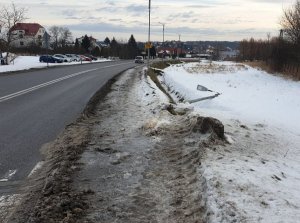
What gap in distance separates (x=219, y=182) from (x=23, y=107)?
31.6ft

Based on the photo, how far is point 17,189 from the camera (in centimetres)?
617

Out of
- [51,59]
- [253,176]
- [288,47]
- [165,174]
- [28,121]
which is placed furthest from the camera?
[51,59]

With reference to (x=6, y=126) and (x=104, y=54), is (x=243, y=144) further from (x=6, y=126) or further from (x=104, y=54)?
(x=104, y=54)

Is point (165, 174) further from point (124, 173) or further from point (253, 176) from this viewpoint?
point (253, 176)

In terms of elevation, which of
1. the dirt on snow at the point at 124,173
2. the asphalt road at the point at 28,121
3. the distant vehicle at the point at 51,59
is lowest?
the distant vehicle at the point at 51,59

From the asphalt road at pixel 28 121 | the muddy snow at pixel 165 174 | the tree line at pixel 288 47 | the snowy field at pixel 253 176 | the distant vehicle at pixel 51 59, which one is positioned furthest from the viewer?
the distant vehicle at pixel 51 59

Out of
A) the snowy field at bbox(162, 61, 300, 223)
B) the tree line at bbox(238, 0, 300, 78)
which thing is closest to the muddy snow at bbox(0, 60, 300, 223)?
the snowy field at bbox(162, 61, 300, 223)

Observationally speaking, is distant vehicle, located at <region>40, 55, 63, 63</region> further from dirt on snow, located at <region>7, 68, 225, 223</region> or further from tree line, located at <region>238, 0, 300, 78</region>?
dirt on snow, located at <region>7, 68, 225, 223</region>

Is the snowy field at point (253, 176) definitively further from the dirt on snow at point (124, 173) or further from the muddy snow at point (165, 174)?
the dirt on snow at point (124, 173)

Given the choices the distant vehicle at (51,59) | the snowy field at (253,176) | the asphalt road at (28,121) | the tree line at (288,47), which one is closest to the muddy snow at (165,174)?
the snowy field at (253,176)

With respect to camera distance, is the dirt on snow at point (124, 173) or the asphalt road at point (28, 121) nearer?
the dirt on snow at point (124, 173)

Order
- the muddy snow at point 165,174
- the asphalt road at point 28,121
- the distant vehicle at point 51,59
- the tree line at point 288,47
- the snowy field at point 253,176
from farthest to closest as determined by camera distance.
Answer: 1. the distant vehicle at point 51,59
2. the tree line at point 288,47
3. the asphalt road at point 28,121
4. the muddy snow at point 165,174
5. the snowy field at point 253,176

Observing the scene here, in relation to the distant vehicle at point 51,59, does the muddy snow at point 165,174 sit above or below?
above

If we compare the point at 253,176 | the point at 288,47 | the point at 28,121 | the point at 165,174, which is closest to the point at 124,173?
the point at 165,174
